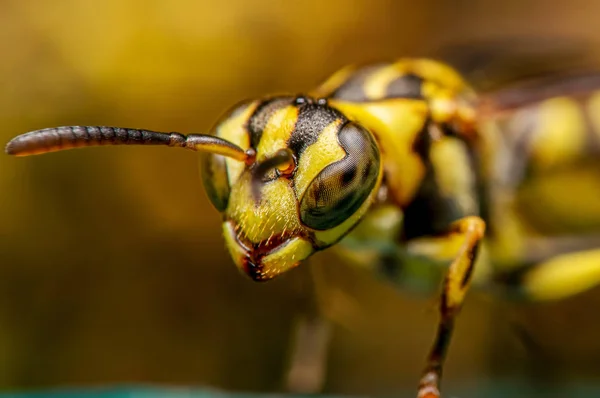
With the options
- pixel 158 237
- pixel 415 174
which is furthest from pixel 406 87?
pixel 158 237

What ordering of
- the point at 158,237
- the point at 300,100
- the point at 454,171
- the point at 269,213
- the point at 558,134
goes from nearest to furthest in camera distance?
the point at 269,213, the point at 300,100, the point at 454,171, the point at 558,134, the point at 158,237

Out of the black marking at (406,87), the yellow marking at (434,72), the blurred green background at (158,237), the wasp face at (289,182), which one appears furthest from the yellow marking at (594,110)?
the wasp face at (289,182)

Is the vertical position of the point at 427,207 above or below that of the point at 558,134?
below

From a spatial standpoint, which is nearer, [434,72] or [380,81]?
[380,81]

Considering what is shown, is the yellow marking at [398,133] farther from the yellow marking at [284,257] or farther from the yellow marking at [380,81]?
the yellow marking at [284,257]

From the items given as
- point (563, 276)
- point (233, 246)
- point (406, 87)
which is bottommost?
point (563, 276)

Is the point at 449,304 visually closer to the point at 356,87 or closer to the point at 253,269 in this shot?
Result: the point at 253,269

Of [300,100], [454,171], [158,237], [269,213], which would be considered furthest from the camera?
[158,237]
